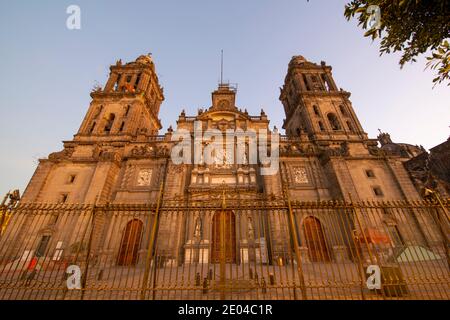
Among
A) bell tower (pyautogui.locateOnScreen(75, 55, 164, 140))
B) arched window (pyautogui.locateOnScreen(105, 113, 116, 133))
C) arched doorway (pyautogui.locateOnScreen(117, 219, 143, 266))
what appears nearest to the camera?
arched doorway (pyautogui.locateOnScreen(117, 219, 143, 266))

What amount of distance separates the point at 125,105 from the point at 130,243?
670 inches

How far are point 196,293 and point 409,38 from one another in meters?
11.2

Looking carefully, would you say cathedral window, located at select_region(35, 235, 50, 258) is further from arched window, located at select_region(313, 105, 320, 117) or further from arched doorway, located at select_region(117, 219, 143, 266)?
arched window, located at select_region(313, 105, 320, 117)

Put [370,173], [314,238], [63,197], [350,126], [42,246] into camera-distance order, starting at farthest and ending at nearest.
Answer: [350,126]
[370,173]
[63,197]
[314,238]
[42,246]

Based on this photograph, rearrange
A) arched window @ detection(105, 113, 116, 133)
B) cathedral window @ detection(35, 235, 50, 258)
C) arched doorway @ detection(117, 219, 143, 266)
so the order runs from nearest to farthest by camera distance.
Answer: cathedral window @ detection(35, 235, 50, 258) < arched doorway @ detection(117, 219, 143, 266) < arched window @ detection(105, 113, 116, 133)

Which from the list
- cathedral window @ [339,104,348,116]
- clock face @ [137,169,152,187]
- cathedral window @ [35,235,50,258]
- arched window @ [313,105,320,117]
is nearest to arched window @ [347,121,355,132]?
cathedral window @ [339,104,348,116]

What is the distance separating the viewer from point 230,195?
18.2m

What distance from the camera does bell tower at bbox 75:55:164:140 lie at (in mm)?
23641

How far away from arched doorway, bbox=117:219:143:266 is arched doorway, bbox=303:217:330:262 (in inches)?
534

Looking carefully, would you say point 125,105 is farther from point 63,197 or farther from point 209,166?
point 209,166

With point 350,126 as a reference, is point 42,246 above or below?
below

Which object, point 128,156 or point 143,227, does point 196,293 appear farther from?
point 128,156

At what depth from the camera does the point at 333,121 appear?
1002 inches

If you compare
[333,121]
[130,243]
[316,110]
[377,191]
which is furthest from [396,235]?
[130,243]
